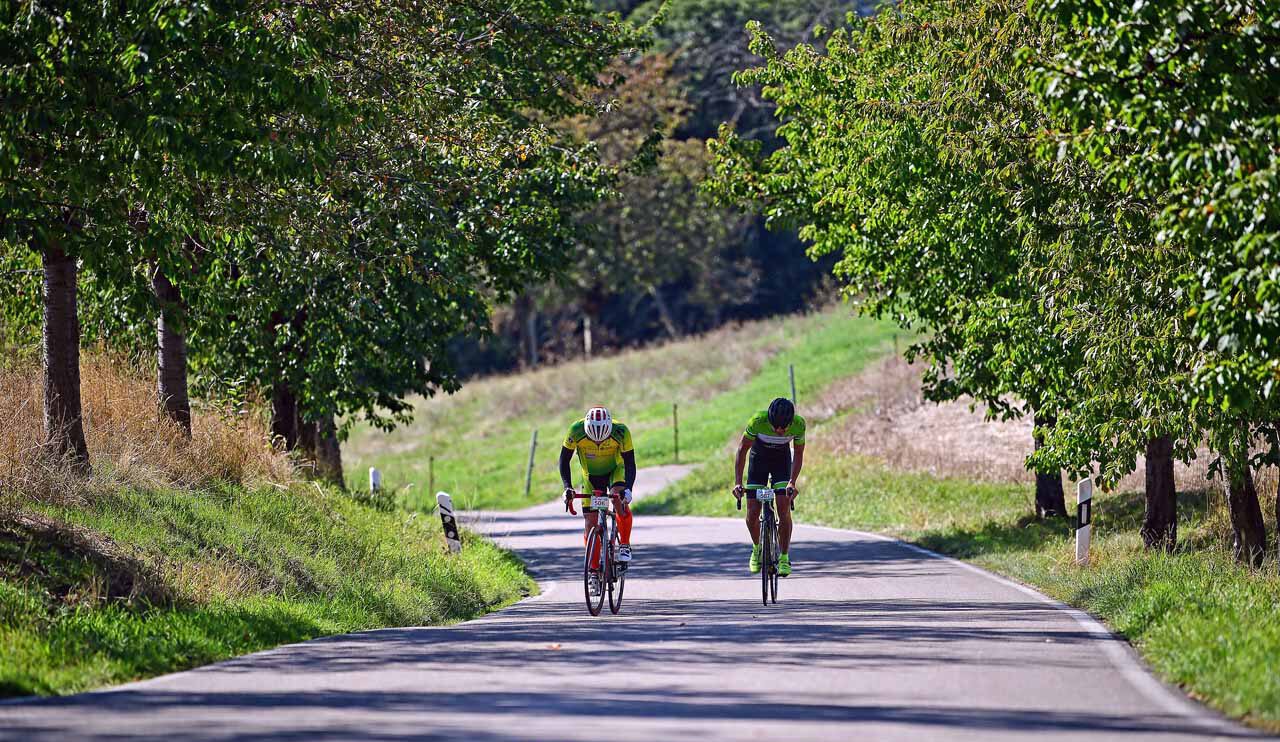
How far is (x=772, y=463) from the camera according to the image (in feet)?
49.7

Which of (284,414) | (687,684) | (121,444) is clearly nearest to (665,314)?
(284,414)

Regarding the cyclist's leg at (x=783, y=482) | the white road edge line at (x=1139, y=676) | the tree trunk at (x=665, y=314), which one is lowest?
the white road edge line at (x=1139, y=676)

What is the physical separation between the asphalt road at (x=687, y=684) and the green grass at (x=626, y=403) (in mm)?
26165

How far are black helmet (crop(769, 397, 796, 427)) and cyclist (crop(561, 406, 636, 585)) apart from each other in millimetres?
1321

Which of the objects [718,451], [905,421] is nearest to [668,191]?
[718,451]

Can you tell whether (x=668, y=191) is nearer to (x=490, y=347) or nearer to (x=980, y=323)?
(x=490, y=347)

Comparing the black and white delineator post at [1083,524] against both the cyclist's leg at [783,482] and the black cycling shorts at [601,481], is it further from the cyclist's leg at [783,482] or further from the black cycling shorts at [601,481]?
the black cycling shorts at [601,481]

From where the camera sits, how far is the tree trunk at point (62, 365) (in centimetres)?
1450

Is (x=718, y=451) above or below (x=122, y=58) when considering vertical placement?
below

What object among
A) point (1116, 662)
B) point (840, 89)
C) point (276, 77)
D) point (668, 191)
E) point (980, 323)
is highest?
point (668, 191)

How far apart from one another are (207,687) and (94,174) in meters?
4.74

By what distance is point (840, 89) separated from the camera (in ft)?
73.3

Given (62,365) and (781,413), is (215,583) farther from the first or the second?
(781,413)

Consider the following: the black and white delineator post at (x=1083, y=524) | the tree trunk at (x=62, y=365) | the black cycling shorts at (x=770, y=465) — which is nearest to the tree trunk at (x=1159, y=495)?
the black and white delineator post at (x=1083, y=524)
